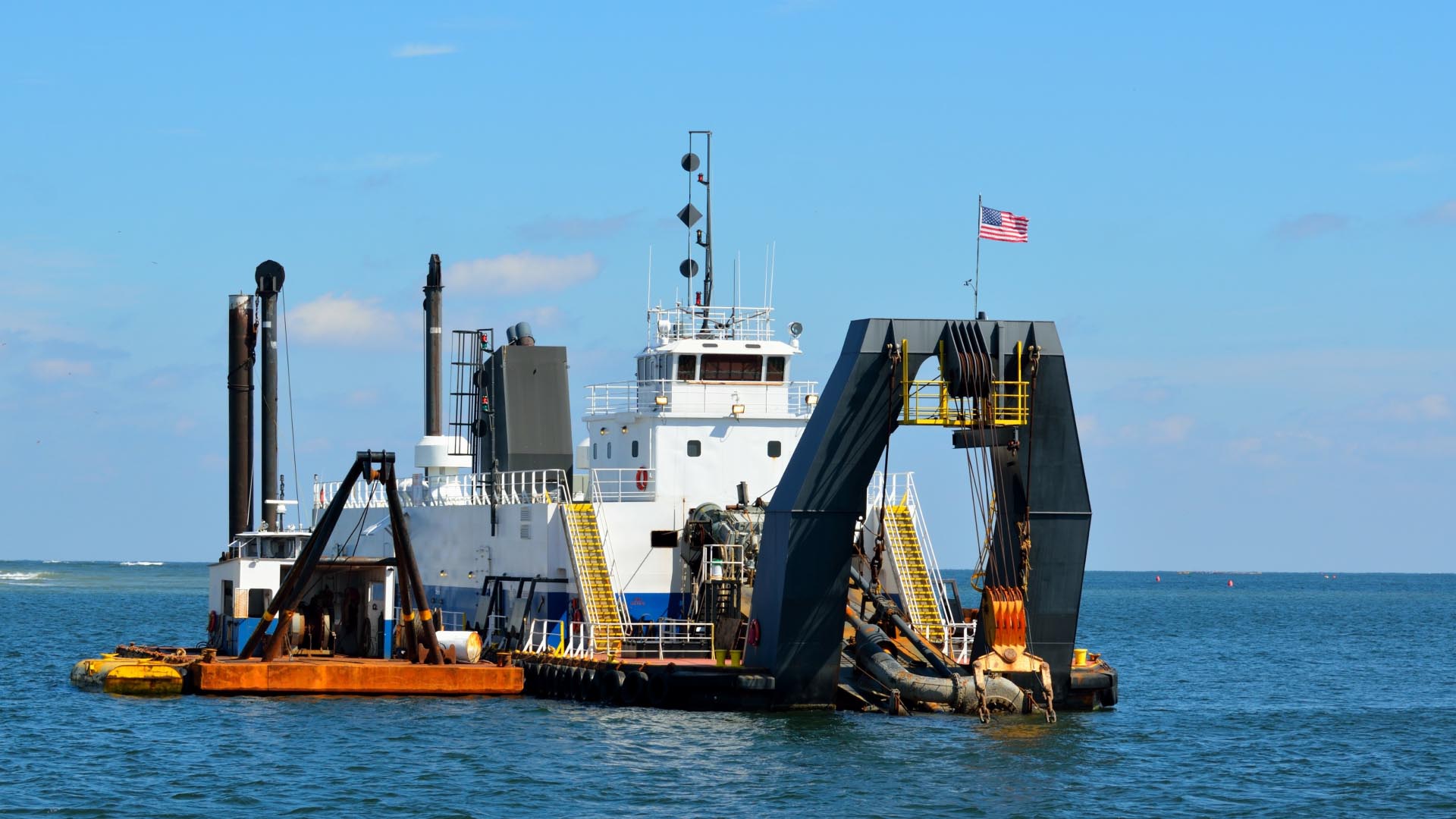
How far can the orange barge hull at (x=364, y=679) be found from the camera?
35.7 metres

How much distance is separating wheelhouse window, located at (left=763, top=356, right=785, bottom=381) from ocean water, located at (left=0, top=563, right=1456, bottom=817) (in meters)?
9.01

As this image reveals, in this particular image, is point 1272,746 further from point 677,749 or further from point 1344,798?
point 677,749

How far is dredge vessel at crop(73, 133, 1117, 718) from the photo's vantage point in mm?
31094

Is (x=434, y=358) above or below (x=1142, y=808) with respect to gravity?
above

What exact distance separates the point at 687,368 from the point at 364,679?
9.49 m

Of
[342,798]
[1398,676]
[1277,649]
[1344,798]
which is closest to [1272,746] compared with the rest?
[1344,798]

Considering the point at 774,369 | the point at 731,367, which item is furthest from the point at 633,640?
the point at 774,369

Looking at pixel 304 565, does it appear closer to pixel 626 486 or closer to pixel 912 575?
pixel 626 486

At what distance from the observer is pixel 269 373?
53469 mm

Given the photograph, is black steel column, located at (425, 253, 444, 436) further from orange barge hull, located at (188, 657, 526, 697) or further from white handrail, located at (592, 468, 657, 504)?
orange barge hull, located at (188, 657, 526, 697)

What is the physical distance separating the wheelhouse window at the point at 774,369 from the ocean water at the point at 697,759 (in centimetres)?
901

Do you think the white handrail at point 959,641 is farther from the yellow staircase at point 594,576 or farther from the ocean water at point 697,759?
the yellow staircase at point 594,576

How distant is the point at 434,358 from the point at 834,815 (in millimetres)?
29406

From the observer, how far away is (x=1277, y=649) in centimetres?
7000
